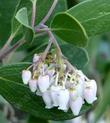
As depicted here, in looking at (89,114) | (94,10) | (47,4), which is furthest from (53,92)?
(89,114)

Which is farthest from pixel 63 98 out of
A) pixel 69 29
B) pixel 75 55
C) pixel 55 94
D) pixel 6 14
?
pixel 6 14

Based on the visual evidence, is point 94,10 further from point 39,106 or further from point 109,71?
point 109,71

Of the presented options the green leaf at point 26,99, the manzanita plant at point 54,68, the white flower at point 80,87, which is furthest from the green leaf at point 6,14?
the white flower at point 80,87

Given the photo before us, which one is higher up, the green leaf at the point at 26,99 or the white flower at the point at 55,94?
the white flower at the point at 55,94

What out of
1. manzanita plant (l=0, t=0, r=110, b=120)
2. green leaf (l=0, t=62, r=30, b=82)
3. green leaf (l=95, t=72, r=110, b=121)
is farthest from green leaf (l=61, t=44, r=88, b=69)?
green leaf (l=95, t=72, r=110, b=121)

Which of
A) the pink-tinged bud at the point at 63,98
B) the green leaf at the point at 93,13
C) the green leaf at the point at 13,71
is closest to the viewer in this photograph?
the pink-tinged bud at the point at 63,98

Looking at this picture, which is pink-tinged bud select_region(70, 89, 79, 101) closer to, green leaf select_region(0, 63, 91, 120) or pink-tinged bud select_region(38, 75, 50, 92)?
pink-tinged bud select_region(38, 75, 50, 92)

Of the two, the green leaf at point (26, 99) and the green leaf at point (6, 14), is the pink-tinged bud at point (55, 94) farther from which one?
the green leaf at point (6, 14)
